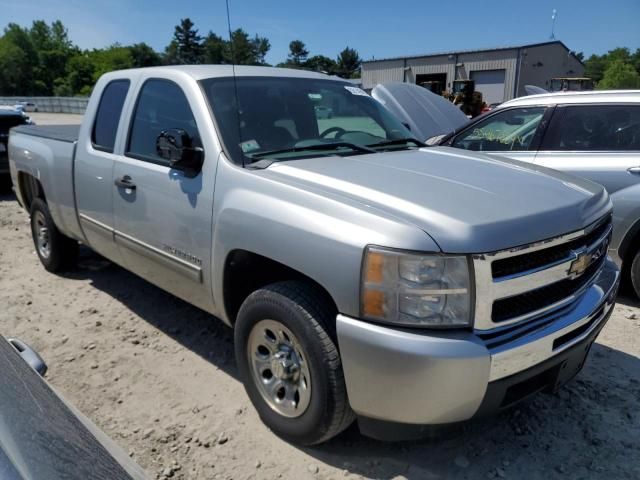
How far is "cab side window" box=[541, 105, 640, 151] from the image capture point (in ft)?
14.8

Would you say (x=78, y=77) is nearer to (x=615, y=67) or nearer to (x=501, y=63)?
(x=501, y=63)

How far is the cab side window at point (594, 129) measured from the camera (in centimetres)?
450

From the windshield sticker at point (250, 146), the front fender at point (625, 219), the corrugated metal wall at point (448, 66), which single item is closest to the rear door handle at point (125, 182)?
the windshield sticker at point (250, 146)

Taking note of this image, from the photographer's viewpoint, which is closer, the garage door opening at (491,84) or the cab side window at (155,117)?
the cab side window at (155,117)

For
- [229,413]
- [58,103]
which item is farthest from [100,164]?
[58,103]

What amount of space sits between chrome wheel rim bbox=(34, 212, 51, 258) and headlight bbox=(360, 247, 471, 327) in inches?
163

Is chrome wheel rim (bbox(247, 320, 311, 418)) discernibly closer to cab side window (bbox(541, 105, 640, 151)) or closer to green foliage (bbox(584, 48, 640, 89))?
cab side window (bbox(541, 105, 640, 151))

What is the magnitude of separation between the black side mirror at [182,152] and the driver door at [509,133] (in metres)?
3.21

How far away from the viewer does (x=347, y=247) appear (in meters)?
2.18

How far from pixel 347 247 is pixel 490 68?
4069 centimetres

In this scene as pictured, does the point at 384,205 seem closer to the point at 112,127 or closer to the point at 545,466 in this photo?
the point at 545,466

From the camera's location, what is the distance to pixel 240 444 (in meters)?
2.76

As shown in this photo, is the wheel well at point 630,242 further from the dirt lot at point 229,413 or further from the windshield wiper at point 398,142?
the windshield wiper at point 398,142

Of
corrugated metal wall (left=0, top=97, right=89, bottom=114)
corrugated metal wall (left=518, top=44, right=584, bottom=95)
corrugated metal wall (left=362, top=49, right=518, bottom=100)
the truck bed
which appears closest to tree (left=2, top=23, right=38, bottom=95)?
corrugated metal wall (left=0, top=97, right=89, bottom=114)
